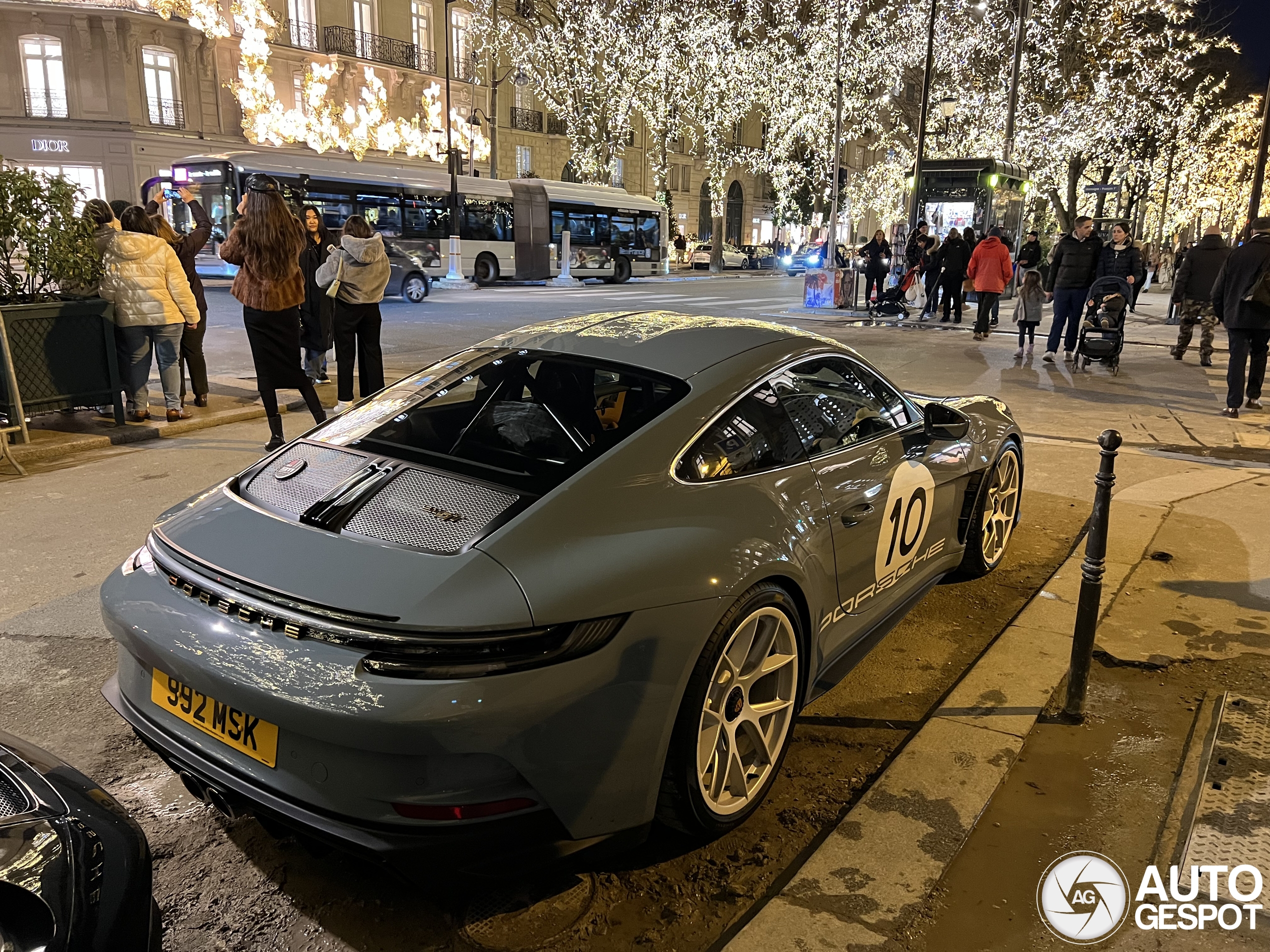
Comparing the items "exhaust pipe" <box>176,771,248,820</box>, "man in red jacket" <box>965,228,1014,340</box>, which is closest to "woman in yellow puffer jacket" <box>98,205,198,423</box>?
"exhaust pipe" <box>176,771,248,820</box>

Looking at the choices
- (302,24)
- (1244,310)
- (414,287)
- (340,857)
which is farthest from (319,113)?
(340,857)

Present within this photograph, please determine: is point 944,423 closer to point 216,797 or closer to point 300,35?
point 216,797

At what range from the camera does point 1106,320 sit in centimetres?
1173

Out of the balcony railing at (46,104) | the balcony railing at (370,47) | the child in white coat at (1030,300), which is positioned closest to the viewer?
the child in white coat at (1030,300)

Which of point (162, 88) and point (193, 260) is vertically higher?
point (162, 88)

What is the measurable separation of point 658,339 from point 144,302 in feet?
20.6

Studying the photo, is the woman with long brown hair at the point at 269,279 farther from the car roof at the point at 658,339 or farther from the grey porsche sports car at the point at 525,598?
the grey porsche sports car at the point at 525,598

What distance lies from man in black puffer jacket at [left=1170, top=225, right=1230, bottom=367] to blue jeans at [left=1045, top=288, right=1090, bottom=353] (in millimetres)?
1181

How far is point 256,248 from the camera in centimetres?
672

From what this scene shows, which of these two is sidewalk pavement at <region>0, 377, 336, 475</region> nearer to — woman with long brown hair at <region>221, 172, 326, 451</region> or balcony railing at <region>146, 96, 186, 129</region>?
woman with long brown hair at <region>221, 172, 326, 451</region>

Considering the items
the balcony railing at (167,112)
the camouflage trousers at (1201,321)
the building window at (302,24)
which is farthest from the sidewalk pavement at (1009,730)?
the building window at (302,24)

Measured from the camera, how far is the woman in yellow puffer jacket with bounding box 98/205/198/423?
308 inches

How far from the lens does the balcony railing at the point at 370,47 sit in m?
38.0

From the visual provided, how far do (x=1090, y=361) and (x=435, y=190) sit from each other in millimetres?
19558
